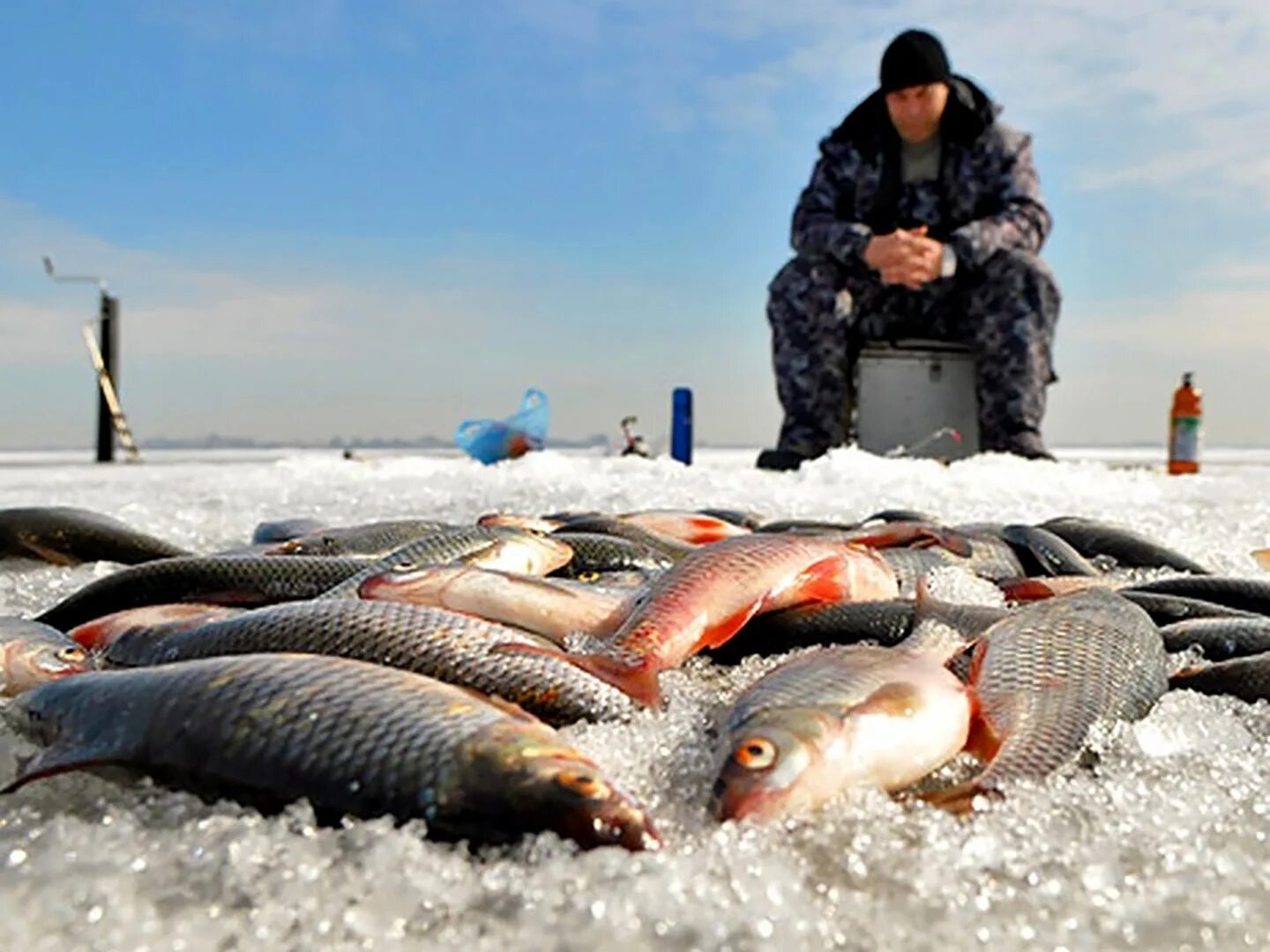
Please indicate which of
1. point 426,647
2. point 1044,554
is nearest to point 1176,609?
point 1044,554

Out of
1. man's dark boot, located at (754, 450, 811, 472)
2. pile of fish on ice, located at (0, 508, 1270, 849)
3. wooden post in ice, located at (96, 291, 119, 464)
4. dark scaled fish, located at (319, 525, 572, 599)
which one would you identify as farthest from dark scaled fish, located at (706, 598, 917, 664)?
wooden post in ice, located at (96, 291, 119, 464)

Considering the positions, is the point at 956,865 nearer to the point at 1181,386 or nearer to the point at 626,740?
the point at 626,740

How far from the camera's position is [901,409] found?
7.95 meters

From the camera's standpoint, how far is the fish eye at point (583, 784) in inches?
46.9

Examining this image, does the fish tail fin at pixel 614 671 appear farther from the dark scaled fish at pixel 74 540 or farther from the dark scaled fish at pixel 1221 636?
the dark scaled fish at pixel 74 540

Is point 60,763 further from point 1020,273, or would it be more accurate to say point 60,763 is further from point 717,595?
point 1020,273

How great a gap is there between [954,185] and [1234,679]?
6.21 meters

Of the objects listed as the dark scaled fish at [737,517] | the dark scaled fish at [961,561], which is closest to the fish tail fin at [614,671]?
the dark scaled fish at [961,561]

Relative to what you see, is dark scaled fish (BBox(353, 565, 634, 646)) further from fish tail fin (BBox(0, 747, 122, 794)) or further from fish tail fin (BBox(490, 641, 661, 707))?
fish tail fin (BBox(0, 747, 122, 794))

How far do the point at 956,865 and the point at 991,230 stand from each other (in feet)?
21.8

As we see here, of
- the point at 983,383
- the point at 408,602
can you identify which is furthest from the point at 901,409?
the point at 408,602

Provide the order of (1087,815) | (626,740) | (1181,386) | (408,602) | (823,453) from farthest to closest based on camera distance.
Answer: (1181,386), (823,453), (408,602), (626,740), (1087,815)

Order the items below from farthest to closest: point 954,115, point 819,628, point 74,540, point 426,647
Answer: point 954,115, point 74,540, point 819,628, point 426,647

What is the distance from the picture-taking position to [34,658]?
194 centimetres
